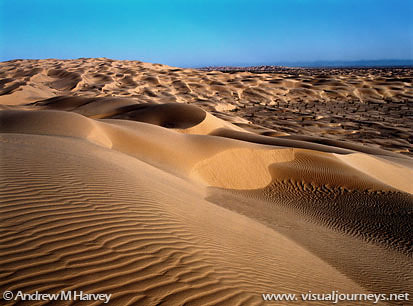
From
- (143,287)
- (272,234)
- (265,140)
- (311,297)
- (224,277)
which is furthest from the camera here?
(265,140)

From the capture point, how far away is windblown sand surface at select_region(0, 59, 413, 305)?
2.60 m

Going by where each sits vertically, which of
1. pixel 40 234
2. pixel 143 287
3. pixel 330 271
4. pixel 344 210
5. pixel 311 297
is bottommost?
pixel 344 210

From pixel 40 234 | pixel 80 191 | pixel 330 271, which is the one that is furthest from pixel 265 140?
pixel 40 234

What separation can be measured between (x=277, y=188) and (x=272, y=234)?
174 inches

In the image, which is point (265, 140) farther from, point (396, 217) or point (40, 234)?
point (40, 234)

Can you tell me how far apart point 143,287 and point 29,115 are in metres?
11.3

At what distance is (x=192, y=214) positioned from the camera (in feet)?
15.3

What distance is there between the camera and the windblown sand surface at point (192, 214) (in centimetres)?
260

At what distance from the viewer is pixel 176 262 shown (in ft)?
9.37

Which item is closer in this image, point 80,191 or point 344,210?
point 80,191

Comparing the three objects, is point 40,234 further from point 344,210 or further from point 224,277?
point 344,210

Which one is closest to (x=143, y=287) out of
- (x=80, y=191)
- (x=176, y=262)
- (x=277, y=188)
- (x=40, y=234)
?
(x=176, y=262)

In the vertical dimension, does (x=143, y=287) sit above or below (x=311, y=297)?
above

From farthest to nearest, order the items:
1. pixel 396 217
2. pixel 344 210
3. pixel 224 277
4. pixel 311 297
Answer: pixel 344 210, pixel 396 217, pixel 311 297, pixel 224 277
